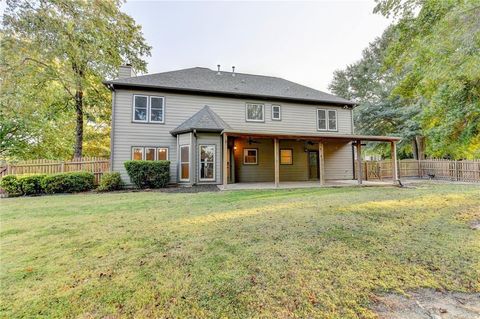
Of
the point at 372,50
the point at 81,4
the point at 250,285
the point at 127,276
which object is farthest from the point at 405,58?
the point at 372,50

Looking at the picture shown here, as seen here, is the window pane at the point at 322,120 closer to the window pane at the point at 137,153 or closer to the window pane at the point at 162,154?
the window pane at the point at 162,154

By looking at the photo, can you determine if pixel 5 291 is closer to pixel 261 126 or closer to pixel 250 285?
pixel 250 285

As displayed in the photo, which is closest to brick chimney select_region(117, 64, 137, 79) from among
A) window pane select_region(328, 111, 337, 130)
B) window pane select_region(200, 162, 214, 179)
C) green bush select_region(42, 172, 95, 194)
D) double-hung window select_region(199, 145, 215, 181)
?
green bush select_region(42, 172, 95, 194)

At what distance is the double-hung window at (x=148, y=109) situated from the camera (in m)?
11.4

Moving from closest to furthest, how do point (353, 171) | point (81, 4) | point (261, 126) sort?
point (81, 4)
point (261, 126)
point (353, 171)

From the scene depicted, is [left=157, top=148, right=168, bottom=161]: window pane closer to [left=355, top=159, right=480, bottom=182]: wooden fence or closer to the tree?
the tree

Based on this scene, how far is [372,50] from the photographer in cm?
2348

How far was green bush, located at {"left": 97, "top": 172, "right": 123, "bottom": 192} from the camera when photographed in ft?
32.8

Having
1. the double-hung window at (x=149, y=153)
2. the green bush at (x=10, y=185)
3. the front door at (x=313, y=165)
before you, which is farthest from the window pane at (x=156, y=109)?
the front door at (x=313, y=165)

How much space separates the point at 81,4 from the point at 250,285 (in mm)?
10756

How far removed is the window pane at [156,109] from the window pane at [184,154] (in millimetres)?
2055

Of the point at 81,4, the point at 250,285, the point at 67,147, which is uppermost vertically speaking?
the point at 81,4

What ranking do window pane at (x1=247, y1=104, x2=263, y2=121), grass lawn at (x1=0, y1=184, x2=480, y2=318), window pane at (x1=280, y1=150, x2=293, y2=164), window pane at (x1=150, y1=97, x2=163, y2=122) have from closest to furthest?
grass lawn at (x1=0, y1=184, x2=480, y2=318) < window pane at (x1=150, y1=97, x2=163, y2=122) < window pane at (x1=247, y1=104, x2=263, y2=121) < window pane at (x1=280, y1=150, x2=293, y2=164)

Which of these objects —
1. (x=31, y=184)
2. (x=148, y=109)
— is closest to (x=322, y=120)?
(x=148, y=109)
